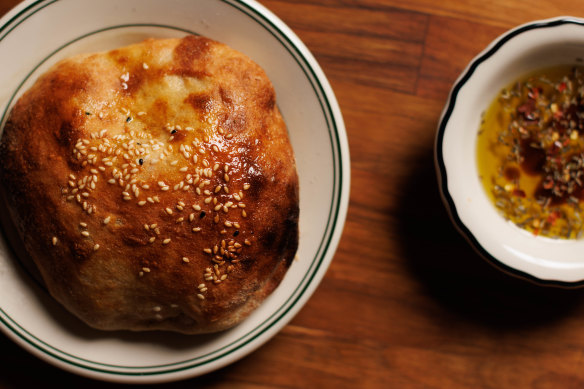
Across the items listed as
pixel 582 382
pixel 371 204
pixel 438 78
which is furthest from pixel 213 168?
pixel 582 382

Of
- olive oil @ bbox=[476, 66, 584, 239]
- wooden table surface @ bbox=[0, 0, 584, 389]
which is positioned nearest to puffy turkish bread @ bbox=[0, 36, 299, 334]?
wooden table surface @ bbox=[0, 0, 584, 389]

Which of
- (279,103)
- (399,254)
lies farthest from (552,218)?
(279,103)

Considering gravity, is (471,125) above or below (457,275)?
above

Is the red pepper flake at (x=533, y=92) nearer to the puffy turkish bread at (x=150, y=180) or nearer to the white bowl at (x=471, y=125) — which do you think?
the white bowl at (x=471, y=125)

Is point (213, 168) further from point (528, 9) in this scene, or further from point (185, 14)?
point (528, 9)

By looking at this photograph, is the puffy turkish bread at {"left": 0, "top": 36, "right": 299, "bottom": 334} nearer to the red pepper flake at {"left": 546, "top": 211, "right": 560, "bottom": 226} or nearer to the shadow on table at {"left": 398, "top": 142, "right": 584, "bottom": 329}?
the shadow on table at {"left": 398, "top": 142, "right": 584, "bottom": 329}

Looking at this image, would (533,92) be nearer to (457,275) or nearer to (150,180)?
(457,275)
